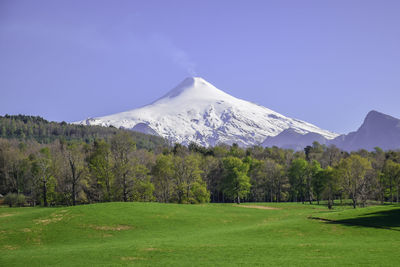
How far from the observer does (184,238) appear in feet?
120

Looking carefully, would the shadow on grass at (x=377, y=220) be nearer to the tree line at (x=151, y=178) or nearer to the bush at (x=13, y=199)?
the tree line at (x=151, y=178)

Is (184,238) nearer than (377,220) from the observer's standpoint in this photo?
Yes

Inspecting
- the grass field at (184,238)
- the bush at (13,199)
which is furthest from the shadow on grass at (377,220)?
the bush at (13,199)

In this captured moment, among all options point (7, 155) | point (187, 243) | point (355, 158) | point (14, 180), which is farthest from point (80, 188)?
point (355, 158)

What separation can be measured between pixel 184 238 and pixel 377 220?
25.4 m

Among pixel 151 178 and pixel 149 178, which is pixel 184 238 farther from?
pixel 151 178

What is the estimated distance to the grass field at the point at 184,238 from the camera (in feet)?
83.3

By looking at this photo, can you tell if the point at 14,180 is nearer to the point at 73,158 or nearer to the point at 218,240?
the point at 73,158

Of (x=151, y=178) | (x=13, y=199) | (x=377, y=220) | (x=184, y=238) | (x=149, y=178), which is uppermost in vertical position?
(x=149, y=178)

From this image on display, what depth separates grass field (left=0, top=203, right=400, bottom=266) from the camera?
83.3 feet

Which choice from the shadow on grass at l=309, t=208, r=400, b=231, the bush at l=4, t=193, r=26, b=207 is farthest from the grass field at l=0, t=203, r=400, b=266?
the bush at l=4, t=193, r=26, b=207

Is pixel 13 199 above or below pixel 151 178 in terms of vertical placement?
below

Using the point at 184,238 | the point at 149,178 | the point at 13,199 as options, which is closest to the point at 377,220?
the point at 184,238

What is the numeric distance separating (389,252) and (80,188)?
226 feet
